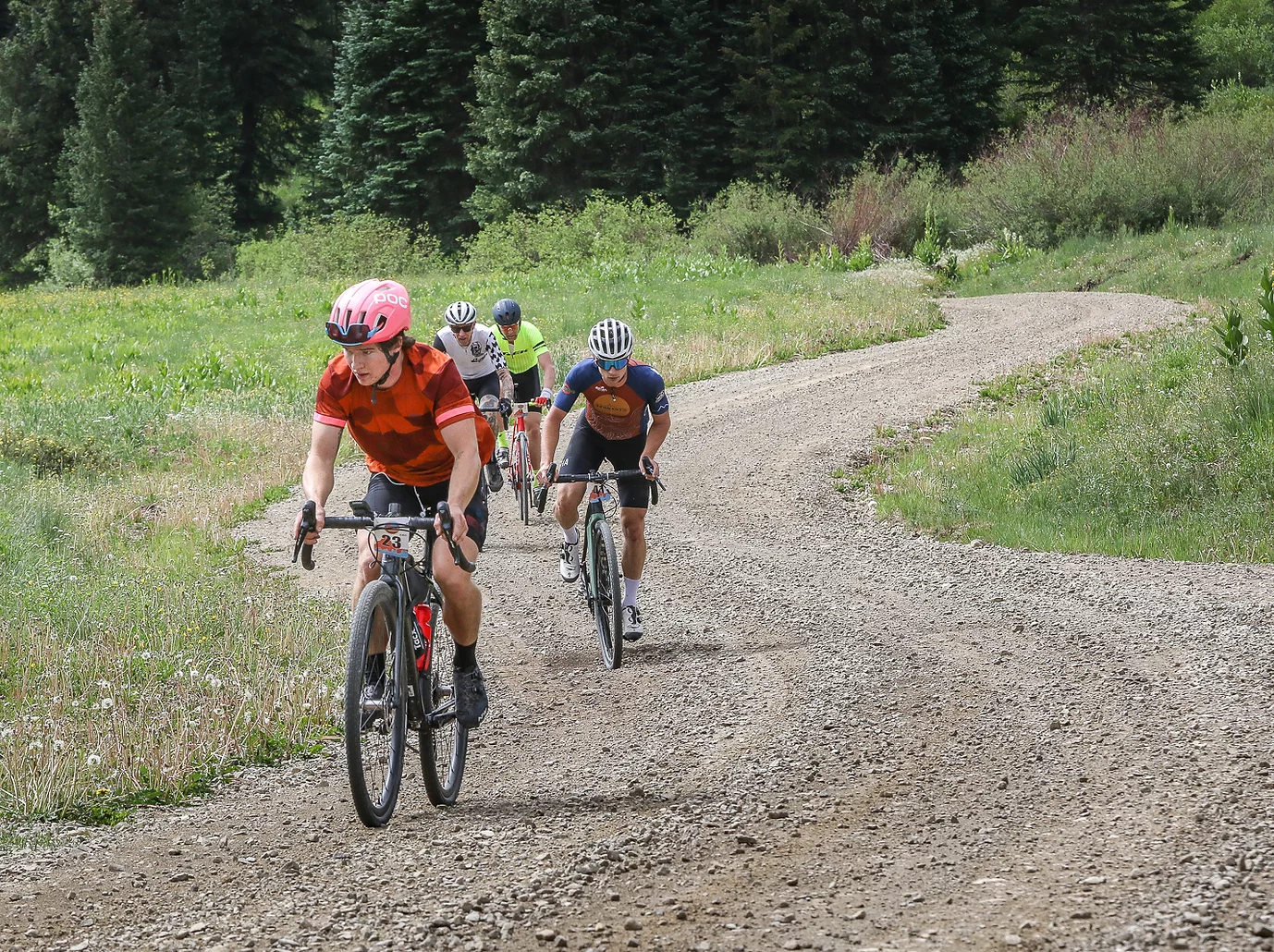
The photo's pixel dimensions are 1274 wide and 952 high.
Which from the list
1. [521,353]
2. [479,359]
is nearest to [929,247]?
[521,353]

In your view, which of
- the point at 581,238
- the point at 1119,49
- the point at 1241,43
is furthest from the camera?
the point at 1241,43

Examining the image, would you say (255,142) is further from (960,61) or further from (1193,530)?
(1193,530)

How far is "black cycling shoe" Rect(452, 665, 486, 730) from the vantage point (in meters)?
6.03

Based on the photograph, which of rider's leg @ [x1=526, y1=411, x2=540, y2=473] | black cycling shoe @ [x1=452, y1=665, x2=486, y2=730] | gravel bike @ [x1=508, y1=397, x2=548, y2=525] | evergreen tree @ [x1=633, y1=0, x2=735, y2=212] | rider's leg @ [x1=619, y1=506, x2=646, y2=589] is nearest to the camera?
black cycling shoe @ [x1=452, y1=665, x2=486, y2=730]

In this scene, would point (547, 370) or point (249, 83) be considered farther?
point (249, 83)

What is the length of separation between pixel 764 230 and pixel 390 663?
111 feet

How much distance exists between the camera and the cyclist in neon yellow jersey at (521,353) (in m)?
13.0

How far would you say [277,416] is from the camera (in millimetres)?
20219

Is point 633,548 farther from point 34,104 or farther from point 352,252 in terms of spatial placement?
point 34,104

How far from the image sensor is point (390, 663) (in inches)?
214

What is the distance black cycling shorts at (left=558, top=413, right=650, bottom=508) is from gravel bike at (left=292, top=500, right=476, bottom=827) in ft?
9.78

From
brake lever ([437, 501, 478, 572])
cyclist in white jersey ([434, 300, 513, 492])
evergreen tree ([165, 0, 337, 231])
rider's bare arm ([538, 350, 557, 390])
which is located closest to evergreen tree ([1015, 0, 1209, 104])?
evergreen tree ([165, 0, 337, 231])

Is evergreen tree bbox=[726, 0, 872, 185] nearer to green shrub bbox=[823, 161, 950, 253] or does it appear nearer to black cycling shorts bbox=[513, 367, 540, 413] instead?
green shrub bbox=[823, 161, 950, 253]

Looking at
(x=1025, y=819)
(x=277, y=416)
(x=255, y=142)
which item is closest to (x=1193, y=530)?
(x=1025, y=819)
